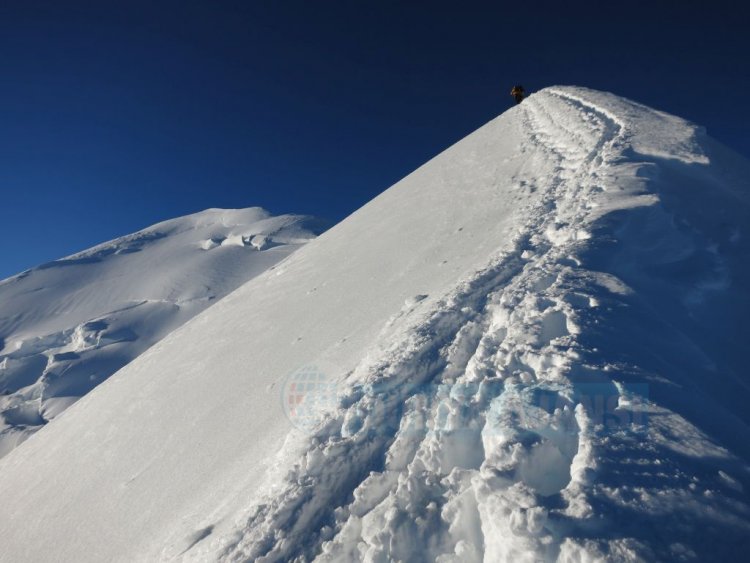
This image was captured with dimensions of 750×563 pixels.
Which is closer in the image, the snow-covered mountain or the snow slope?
the snow-covered mountain

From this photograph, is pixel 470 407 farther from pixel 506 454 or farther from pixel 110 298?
pixel 110 298

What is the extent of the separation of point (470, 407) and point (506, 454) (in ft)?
2.25

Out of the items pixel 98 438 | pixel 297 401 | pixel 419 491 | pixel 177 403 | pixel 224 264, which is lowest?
pixel 224 264

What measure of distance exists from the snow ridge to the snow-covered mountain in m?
0.02

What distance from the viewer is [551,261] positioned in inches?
204

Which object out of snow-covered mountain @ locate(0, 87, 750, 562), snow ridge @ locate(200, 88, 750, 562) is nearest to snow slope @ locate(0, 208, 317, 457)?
snow-covered mountain @ locate(0, 87, 750, 562)

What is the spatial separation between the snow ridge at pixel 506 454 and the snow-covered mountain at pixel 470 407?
0.02 m

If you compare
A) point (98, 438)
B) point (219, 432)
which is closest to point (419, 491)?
point (219, 432)

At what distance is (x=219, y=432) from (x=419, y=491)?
313 centimetres

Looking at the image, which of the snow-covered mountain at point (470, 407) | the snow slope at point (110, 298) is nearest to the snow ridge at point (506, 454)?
the snow-covered mountain at point (470, 407)

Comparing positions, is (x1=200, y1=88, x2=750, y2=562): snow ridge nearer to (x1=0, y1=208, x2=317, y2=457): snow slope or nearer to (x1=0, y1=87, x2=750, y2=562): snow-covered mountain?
(x1=0, y1=87, x2=750, y2=562): snow-covered mountain

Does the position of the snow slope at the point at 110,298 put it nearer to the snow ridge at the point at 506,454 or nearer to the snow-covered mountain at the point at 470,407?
the snow-covered mountain at the point at 470,407

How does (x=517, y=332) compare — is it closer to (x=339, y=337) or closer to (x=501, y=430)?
(x=501, y=430)

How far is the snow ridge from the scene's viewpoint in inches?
89.4
